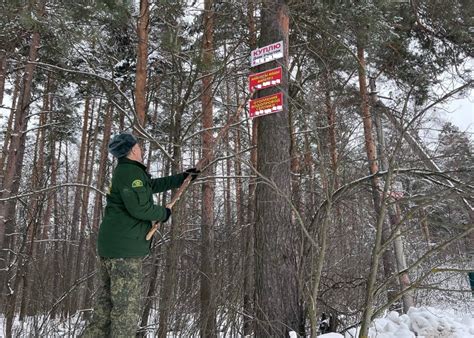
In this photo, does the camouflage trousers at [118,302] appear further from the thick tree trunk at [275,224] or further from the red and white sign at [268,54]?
the red and white sign at [268,54]

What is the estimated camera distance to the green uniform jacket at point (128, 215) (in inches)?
103

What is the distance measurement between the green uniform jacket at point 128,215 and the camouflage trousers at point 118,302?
0.25 feet

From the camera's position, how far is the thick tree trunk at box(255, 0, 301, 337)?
11.5 feet

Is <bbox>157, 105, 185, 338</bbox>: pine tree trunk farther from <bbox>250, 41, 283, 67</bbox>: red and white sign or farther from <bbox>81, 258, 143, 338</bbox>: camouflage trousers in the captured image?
<bbox>250, 41, 283, 67</bbox>: red and white sign

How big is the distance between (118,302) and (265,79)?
2.58 m

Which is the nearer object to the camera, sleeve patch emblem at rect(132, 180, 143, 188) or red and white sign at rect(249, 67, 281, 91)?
sleeve patch emblem at rect(132, 180, 143, 188)

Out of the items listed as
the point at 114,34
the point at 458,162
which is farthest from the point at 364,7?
the point at 114,34

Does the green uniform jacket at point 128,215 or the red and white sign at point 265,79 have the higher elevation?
the red and white sign at point 265,79

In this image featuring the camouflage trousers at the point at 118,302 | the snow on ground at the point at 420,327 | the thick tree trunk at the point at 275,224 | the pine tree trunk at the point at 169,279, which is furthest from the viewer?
the pine tree trunk at the point at 169,279

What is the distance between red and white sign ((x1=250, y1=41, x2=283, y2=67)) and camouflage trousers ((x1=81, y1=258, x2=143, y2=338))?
8.04 ft

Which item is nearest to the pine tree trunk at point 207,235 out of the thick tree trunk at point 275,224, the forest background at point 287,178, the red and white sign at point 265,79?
the forest background at point 287,178

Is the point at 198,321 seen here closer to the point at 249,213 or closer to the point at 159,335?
the point at 159,335

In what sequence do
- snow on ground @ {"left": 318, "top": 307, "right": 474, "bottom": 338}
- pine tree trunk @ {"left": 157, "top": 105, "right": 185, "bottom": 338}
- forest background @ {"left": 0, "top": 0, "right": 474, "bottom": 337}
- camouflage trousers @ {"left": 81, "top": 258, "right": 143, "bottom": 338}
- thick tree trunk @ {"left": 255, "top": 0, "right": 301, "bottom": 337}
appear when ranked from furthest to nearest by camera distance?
pine tree trunk @ {"left": 157, "top": 105, "right": 185, "bottom": 338} < snow on ground @ {"left": 318, "top": 307, "right": 474, "bottom": 338} < thick tree trunk @ {"left": 255, "top": 0, "right": 301, "bottom": 337} < forest background @ {"left": 0, "top": 0, "right": 474, "bottom": 337} < camouflage trousers @ {"left": 81, "top": 258, "right": 143, "bottom": 338}

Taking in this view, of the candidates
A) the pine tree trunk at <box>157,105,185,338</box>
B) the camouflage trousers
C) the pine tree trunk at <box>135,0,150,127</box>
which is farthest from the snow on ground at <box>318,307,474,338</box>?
the pine tree trunk at <box>135,0,150,127</box>
